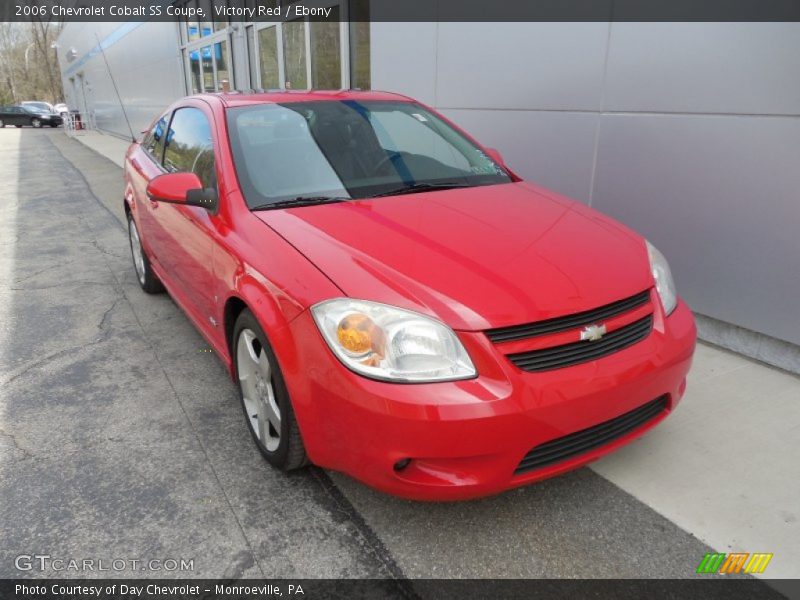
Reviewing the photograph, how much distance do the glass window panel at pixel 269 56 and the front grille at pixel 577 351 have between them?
32.0ft

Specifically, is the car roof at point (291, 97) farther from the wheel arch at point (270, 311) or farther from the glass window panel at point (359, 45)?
the glass window panel at point (359, 45)

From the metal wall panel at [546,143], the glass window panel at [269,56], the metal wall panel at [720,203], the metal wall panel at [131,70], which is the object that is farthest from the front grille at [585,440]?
the metal wall panel at [131,70]

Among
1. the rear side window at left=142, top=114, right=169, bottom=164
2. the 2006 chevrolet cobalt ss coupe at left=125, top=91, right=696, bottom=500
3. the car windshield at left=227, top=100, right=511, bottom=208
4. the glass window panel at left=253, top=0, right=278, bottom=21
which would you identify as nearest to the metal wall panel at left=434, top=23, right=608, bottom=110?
the car windshield at left=227, top=100, right=511, bottom=208

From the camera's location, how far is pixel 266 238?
8.02ft

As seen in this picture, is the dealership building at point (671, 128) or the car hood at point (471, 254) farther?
the dealership building at point (671, 128)

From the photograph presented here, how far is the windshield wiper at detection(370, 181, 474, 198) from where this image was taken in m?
2.89

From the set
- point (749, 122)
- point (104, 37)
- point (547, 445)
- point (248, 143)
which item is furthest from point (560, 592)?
point (104, 37)

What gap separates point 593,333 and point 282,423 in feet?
4.00

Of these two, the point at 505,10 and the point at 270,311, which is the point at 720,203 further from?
the point at 270,311

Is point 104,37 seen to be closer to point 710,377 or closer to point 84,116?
point 84,116

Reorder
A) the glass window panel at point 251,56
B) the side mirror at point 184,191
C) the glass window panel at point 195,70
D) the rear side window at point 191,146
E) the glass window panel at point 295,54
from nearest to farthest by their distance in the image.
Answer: the side mirror at point 184,191
the rear side window at point 191,146
the glass window panel at point 295,54
the glass window panel at point 251,56
the glass window panel at point 195,70

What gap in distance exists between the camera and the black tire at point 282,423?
2264 millimetres

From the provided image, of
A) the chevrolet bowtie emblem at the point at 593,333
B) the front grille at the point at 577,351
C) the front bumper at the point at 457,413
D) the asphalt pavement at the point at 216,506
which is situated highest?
the chevrolet bowtie emblem at the point at 593,333

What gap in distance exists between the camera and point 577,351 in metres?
2.03
